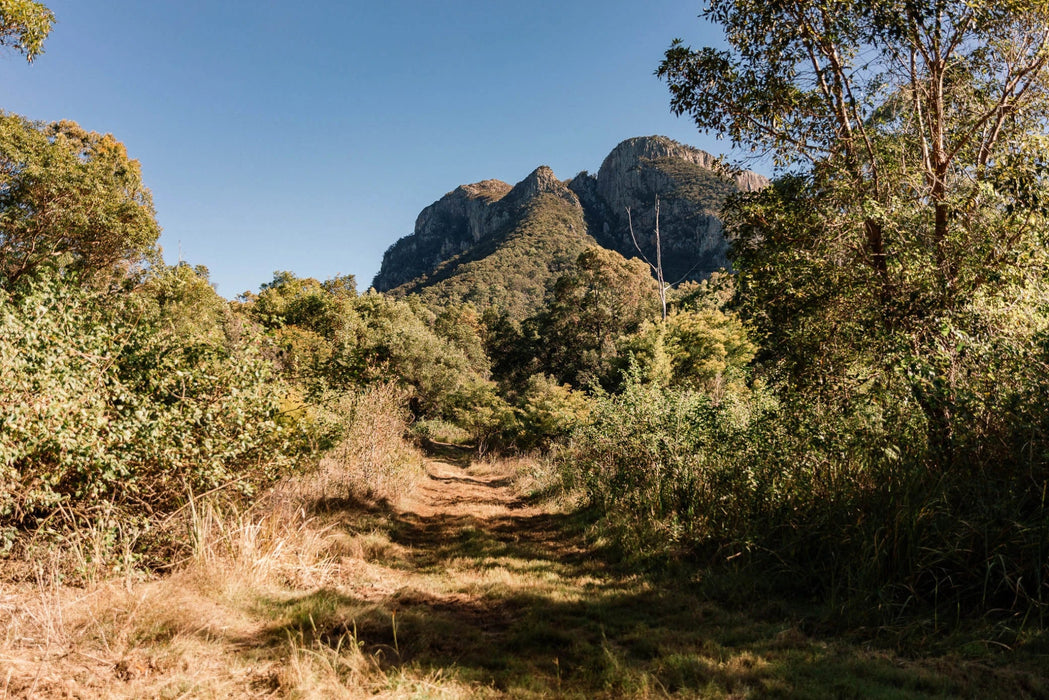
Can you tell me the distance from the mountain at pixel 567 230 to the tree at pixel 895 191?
146 ft

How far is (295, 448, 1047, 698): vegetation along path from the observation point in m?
3.25

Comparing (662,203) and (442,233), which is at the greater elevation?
(442,233)

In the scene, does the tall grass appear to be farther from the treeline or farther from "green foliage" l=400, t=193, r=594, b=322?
"green foliage" l=400, t=193, r=594, b=322

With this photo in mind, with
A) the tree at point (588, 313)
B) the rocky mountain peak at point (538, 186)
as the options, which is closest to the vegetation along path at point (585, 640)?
the tree at point (588, 313)

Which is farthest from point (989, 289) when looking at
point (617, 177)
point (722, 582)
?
point (617, 177)

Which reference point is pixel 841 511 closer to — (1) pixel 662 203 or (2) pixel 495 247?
(2) pixel 495 247

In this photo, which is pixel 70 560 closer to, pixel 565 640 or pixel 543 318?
pixel 565 640

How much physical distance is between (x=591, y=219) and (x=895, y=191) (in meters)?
106

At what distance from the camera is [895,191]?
21.0 ft

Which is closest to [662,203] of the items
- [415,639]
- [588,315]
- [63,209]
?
[588,315]

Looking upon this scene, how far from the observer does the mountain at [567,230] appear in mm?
76000

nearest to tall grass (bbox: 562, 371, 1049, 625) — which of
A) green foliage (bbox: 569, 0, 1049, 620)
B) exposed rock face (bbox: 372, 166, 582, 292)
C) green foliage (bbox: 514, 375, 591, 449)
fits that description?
green foliage (bbox: 569, 0, 1049, 620)

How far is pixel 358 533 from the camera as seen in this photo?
758cm

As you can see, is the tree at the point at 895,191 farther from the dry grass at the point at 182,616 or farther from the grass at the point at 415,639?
the dry grass at the point at 182,616
